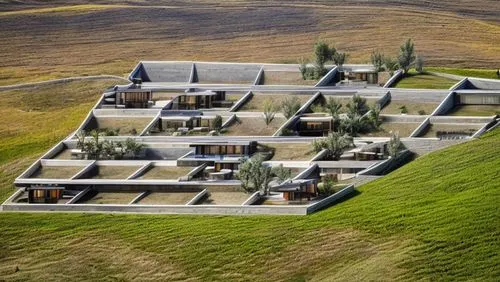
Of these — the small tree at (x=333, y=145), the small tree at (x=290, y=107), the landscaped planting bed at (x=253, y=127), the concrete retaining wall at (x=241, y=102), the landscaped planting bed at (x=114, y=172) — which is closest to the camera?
the small tree at (x=333, y=145)

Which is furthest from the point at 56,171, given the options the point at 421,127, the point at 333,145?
the point at 421,127

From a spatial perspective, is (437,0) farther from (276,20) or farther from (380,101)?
(380,101)

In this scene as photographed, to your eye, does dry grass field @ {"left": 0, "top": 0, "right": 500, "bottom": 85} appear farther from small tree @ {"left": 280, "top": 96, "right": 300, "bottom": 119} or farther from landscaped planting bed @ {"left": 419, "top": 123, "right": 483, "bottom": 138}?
landscaped planting bed @ {"left": 419, "top": 123, "right": 483, "bottom": 138}

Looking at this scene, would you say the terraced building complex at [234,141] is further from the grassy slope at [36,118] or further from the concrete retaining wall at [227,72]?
the grassy slope at [36,118]

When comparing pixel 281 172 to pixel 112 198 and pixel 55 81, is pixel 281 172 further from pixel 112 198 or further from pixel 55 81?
pixel 55 81

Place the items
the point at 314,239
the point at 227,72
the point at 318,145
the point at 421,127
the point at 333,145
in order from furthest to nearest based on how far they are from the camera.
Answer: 1. the point at 227,72
2. the point at 421,127
3. the point at 318,145
4. the point at 333,145
5. the point at 314,239

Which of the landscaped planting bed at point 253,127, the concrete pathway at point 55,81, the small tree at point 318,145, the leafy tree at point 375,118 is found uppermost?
the concrete pathway at point 55,81

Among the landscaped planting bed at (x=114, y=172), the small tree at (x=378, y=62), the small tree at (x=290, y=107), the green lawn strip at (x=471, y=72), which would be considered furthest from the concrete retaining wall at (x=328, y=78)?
the landscaped planting bed at (x=114, y=172)

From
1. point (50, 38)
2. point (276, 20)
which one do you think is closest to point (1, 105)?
point (50, 38)
